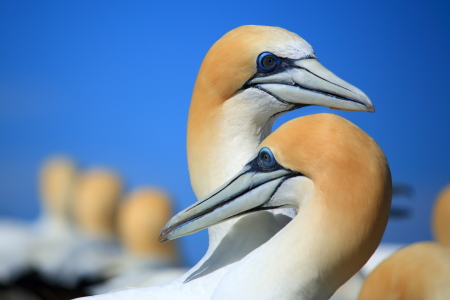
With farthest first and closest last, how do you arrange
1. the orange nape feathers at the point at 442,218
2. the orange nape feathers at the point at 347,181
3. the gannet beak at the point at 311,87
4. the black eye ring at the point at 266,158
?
the orange nape feathers at the point at 442,218, the gannet beak at the point at 311,87, the black eye ring at the point at 266,158, the orange nape feathers at the point at 347,181

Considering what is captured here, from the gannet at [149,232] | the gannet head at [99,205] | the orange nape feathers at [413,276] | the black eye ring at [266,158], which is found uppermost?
the gannet head at [99,205]

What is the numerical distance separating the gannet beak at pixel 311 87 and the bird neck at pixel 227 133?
53 mm

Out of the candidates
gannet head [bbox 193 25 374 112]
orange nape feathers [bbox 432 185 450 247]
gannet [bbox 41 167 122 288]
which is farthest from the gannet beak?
gannet [bbox 41 167 122 288]

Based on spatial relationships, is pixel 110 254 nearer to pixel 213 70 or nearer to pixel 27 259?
pixel 27 259

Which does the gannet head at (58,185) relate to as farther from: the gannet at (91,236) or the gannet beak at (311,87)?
the gannet beak at (311,87)

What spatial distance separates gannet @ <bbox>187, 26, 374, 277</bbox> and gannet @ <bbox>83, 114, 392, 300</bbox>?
50 centimetres

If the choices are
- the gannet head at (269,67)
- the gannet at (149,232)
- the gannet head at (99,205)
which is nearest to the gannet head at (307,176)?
the gannet head at (269,67)

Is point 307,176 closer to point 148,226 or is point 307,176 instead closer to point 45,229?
point 148,226

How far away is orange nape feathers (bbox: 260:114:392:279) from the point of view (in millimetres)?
1984

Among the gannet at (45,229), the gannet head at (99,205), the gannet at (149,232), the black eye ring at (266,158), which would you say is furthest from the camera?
the gannet head at (99,205)

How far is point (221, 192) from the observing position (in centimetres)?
227

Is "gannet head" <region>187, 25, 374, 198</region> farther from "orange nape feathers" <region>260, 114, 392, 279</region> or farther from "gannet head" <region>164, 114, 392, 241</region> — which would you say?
"orange nape feathers" <region>260, 114, 392, 279</region>

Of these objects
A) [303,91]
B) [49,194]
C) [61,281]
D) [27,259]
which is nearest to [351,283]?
[303,91]

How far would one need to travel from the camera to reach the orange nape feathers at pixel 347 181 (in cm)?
198
